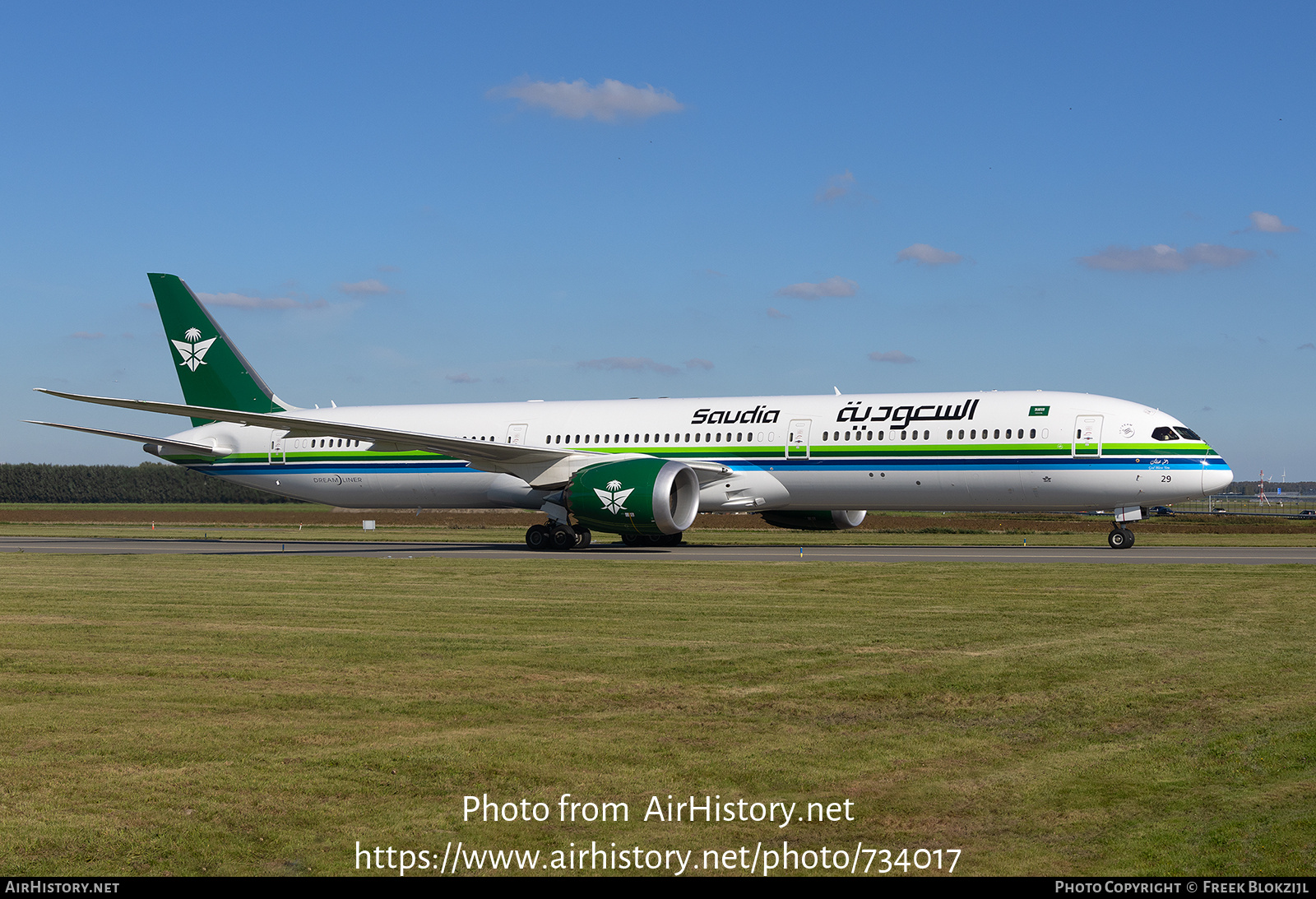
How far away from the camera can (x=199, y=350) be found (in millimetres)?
38281

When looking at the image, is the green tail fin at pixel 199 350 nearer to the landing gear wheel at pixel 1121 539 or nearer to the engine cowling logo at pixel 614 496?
the engine cowling logo at pixel 614 496

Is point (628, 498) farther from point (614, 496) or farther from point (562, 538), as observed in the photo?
point (562, 538)

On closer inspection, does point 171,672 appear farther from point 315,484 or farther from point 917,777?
point 315,484

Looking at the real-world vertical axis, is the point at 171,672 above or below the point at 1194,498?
below

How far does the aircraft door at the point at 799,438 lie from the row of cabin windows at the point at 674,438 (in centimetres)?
49

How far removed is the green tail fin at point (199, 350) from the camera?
38188mm

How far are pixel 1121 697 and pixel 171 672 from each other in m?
7.99

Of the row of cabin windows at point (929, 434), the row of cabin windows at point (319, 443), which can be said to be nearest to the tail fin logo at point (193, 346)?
the row of cabin windows at point (319, 443)

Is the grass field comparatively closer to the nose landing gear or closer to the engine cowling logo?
the engine cowling logo

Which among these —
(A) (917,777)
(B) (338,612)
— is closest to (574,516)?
(B) (338,612)

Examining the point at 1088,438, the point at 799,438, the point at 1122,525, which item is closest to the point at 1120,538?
the point at 1122,525

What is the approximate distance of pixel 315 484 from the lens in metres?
37.1

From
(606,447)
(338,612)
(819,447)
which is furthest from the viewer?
(606,447)

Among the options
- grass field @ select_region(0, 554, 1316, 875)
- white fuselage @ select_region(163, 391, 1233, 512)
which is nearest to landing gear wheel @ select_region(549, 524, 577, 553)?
white fuselage @ select_region(163, 391, 1233, 512)
